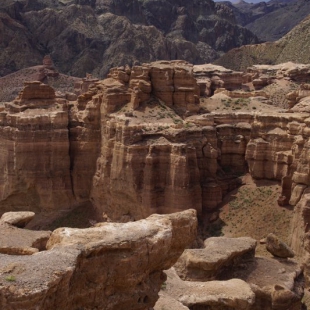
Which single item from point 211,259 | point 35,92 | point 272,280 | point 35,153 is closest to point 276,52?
point 35,92

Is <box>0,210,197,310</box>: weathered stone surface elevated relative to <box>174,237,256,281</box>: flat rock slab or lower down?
elevated

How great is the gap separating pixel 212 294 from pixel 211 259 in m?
3.64

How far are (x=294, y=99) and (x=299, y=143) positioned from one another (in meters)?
16.8

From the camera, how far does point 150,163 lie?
124 feet

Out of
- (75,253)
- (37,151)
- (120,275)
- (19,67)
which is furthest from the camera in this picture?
(19,67)

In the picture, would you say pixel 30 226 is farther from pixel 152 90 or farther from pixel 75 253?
pixel 75 253

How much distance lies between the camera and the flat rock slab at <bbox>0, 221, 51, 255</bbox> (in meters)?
20.2

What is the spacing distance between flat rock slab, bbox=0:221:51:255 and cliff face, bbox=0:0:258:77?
343 ft

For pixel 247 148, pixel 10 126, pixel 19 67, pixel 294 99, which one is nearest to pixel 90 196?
pixel 10 126

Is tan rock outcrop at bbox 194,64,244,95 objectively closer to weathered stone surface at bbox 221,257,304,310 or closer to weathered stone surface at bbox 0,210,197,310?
weathered stone surface at bbox 221,257,304,310

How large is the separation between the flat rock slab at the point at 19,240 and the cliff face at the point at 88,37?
343 feet

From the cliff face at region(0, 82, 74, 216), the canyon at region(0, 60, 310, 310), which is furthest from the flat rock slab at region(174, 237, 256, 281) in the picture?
the cliff face at region(0, 82, 74, 216)

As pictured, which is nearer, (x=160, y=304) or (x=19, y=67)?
(x=160, y=304)

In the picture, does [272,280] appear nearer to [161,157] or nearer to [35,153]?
[161,157]
